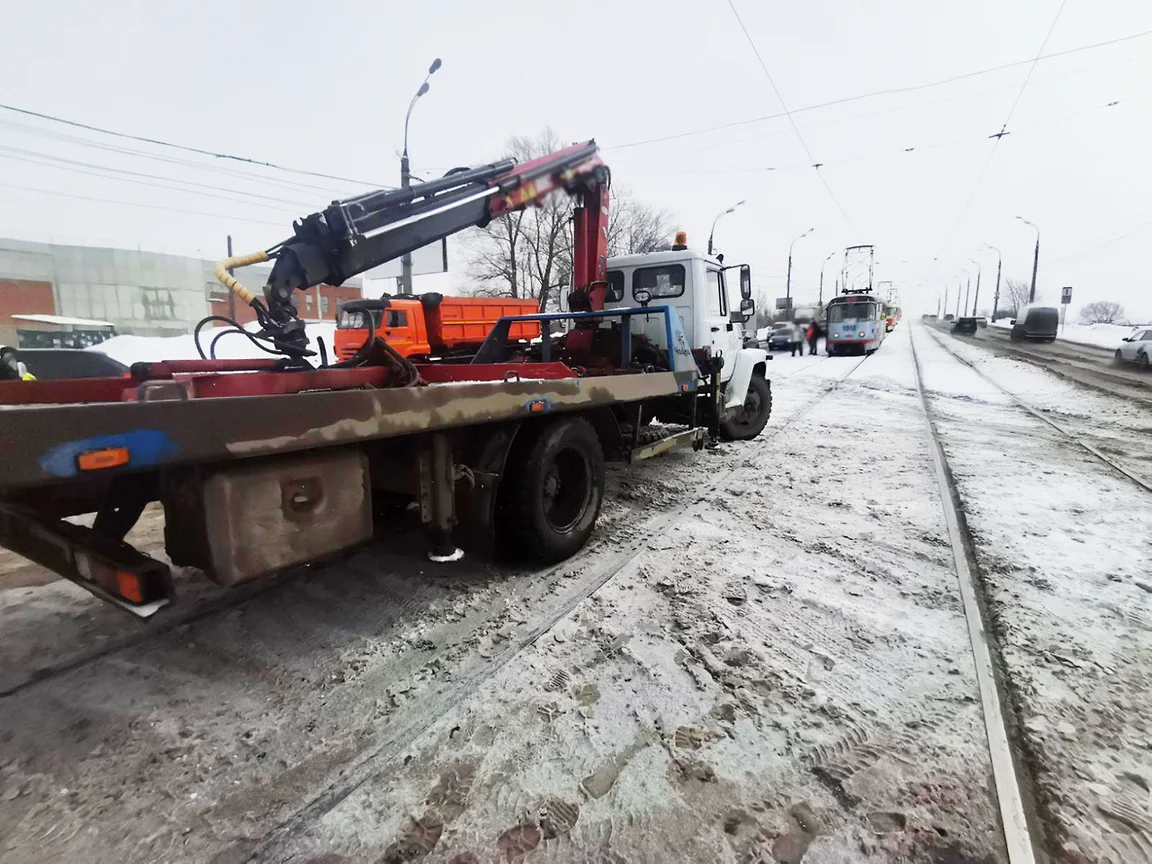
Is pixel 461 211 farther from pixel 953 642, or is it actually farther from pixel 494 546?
pixel 953 642

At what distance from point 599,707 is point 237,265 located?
173 inches

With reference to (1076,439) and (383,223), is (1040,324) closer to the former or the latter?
(1076,439)

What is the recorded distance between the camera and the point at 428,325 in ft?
48.5

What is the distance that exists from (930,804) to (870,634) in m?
1.10

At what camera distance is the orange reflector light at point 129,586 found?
85.2 inches

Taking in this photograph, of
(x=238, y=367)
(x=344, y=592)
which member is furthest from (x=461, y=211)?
(x=344, y=592)

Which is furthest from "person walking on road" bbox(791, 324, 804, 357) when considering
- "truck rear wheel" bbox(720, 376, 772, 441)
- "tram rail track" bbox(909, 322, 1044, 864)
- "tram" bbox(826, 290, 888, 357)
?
"tram rail track" bbox(909, 322, 1044, 864)

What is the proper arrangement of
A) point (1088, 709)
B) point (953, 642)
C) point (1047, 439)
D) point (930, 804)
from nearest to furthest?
point (930, 804), point (1088, 709), point (953, 642), point (1047, 439)

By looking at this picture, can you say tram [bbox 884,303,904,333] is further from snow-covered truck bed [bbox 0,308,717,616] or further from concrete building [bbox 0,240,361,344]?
concrete building [bbox 0,240,361,344]

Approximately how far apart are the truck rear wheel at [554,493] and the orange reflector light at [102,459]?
6.92ft

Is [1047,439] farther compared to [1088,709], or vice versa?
[1047,439]

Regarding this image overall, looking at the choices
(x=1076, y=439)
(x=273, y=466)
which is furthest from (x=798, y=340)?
(x=273, y=466)

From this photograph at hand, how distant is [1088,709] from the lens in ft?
7.88

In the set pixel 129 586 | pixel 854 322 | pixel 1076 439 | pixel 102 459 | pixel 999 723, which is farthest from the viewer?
pixel 854 322
